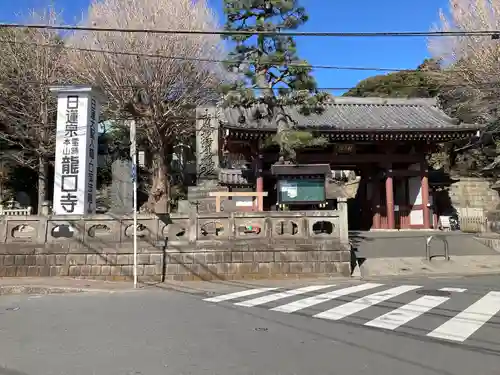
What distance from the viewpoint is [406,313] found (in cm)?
744

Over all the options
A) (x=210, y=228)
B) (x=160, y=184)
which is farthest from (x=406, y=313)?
(x=160, y=184)

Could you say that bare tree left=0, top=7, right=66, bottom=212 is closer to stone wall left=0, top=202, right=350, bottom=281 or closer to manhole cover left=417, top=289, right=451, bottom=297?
stone wall left=0, top=202, right=350, bottom=281

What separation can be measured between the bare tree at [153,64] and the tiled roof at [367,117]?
2.71 metres

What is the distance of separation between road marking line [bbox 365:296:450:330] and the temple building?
35.0 ft

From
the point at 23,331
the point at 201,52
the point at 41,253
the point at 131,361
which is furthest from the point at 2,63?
the point at 131,361

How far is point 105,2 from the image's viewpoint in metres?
21.8

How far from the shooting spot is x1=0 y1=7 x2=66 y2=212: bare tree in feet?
74.6

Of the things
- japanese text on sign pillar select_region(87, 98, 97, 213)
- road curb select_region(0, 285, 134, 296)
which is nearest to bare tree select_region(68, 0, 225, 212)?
japanese text on sign pillar select_region(87, 98, 97, 213)

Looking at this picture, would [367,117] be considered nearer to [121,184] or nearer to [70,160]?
[70,160]

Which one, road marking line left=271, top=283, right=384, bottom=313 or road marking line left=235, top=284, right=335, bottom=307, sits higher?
road marking line left=271, top=283, right=384, bottom=313

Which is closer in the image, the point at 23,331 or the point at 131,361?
the point at 131,361

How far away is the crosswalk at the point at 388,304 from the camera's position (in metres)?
6.63

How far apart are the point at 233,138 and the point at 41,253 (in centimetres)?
1012

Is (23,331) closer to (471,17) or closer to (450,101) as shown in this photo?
(471,17)
